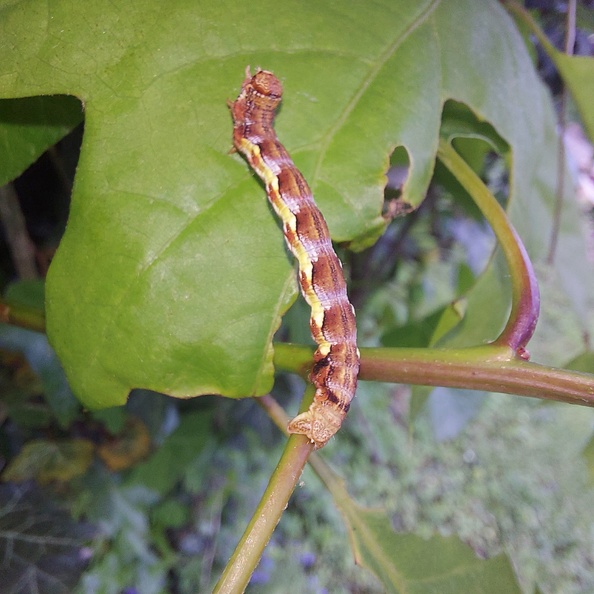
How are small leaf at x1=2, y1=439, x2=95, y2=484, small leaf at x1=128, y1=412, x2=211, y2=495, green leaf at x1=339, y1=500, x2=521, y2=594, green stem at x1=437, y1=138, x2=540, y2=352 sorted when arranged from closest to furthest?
green stem at x1=437, y1=138, x2=540, y2=352 → green leaf at x1=339, y1=500, x2=521, y2=594 → small leaf at x1=2, y1=439, x2=95, y2=484 → small leaf at x1=128, y1=412, x2=211, y2=495

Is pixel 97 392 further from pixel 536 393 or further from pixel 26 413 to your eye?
pixel 26 413

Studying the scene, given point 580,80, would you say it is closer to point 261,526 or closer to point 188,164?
point 188,164

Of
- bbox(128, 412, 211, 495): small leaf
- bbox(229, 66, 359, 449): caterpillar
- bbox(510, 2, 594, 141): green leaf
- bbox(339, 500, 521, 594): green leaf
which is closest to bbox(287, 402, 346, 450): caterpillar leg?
bbox(229, 66, 359, 449): caterpillar

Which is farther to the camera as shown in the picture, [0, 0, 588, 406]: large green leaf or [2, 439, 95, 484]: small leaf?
[2, 439, 95, 484]: small leaf

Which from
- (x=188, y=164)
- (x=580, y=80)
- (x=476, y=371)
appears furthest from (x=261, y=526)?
(x=580, y=80)

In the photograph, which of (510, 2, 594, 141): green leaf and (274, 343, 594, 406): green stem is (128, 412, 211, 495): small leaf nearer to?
(274, 343, 594, 406): green stem

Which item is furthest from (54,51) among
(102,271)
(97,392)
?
(97,392)
